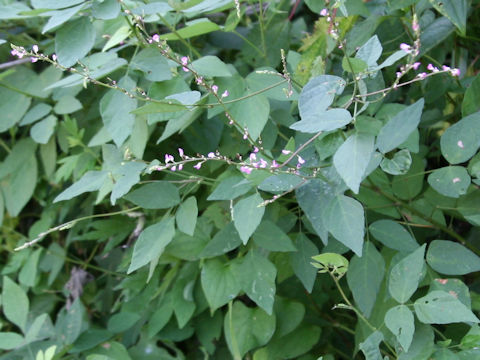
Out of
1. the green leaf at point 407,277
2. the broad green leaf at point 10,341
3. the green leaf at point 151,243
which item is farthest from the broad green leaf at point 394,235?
the broad green leaf at point 10,341

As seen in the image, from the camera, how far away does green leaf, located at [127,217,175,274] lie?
2.99 feet

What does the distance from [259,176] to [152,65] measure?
0.32 m

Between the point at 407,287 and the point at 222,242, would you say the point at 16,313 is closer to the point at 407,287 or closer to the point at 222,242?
the point at 222,242

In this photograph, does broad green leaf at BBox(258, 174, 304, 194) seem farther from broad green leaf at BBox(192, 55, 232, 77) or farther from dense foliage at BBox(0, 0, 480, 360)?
broad green leaf at BBox(192, 55, 232, 77)

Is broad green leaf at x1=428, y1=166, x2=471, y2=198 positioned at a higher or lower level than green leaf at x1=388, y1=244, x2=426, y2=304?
higher

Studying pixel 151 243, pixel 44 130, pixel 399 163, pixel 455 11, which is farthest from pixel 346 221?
pixel 44 130

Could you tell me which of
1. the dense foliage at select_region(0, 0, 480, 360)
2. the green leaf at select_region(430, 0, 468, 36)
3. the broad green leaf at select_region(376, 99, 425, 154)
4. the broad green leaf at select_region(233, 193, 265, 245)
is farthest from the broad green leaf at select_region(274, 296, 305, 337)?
the green leaf at select_region(430, 0, 468, 36)

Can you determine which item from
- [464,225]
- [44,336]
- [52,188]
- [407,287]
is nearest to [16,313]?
[44,336]

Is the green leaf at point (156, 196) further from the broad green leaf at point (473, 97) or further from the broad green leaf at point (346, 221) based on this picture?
the broad green leaf at point (473, 97)

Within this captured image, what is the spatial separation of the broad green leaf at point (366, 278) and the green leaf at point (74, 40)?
23.5 inches

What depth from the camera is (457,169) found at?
0.90m

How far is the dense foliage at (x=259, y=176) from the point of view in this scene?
2.72 feet

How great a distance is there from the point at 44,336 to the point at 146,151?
47 centimetres

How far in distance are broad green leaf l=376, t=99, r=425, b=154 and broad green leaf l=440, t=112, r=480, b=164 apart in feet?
0.48
